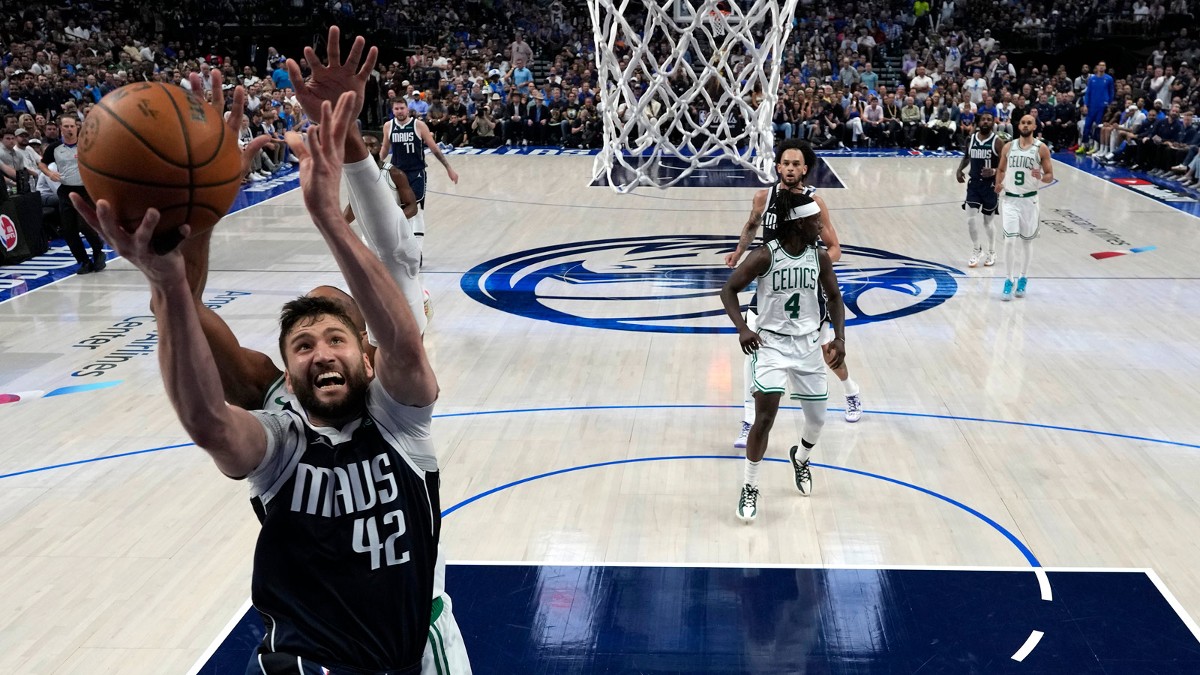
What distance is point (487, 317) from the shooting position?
A: 9.25 meters

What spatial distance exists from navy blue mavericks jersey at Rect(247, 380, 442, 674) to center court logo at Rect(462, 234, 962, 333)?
6347mm

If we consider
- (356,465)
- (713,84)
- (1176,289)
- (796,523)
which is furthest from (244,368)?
(713,84)

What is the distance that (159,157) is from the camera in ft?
7.10

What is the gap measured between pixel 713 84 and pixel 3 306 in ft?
26.1

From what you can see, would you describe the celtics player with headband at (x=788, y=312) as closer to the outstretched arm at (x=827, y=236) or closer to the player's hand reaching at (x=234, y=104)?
the outstretched arm at (x=827, y=236)

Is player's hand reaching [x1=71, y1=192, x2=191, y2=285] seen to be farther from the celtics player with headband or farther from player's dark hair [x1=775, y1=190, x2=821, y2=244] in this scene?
player's dark hair [x1=775, y1=190, x2=821, y2=244]

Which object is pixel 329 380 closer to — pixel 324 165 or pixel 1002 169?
pixel 324 165

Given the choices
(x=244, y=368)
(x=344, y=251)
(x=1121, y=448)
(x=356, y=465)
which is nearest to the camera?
(x=344, y=251)

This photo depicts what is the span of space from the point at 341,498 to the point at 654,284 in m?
8.00

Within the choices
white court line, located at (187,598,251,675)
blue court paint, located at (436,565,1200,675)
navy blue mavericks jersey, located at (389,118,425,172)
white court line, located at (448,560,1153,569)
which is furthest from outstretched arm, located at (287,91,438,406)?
navy blue mavericks jersey, located at (389,118,425,172)

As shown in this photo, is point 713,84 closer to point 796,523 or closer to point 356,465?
point 796,523

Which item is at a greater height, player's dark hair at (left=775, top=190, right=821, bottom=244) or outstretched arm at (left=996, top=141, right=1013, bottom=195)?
player's dark hair at (left=775, top=190, right=821, bottom=244)

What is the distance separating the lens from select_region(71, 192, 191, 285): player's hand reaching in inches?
73.0

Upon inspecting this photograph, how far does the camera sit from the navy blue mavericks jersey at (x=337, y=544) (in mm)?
2461
